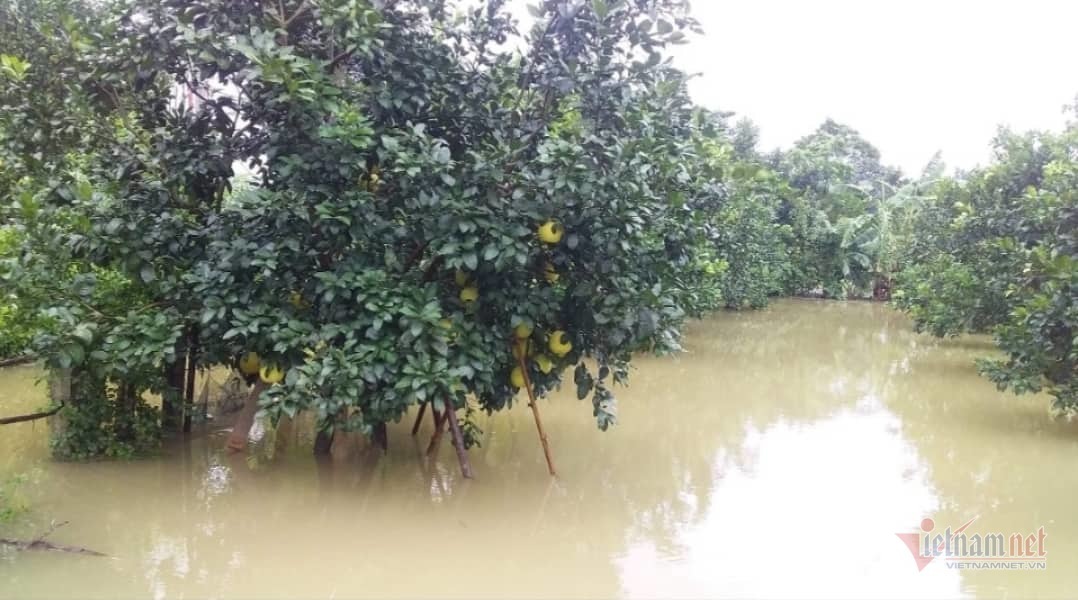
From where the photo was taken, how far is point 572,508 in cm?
600

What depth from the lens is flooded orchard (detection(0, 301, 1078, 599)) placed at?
4.64 m

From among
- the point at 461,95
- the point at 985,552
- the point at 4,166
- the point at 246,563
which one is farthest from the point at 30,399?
the point at 985,552

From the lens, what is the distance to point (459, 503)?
5.91 meters

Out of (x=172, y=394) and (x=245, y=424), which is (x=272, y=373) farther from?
(x=172, y=394)

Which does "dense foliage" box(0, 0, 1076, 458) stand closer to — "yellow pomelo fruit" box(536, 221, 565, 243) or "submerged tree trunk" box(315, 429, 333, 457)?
"yellow pomelo fruit" box(536, 221, 565, 243)

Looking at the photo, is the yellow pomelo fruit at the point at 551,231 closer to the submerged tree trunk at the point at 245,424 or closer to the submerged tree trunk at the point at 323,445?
the submerged tree trunk at the point at 245,424

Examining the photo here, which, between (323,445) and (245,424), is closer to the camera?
(245,424)

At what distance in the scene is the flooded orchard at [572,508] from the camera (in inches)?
183

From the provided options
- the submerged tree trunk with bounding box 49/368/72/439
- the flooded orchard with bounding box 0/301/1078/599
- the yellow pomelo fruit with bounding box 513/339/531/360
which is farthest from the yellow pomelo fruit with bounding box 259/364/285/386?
the submerged tree trunk with bounding box 49/368/72/439

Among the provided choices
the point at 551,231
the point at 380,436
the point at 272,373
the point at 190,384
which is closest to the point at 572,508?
the point at 380,436

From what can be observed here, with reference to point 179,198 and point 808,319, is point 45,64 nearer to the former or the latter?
point 179,198

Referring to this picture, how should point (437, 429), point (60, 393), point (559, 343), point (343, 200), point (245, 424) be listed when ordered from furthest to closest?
1. point (437, 429)
2. point (245, 424)
3. point (60, 393)
4. point (559, 343)
5. point (343, 200)

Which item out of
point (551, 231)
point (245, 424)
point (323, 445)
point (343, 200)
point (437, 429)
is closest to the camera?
point (343, 200)

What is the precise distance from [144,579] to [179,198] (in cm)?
276
